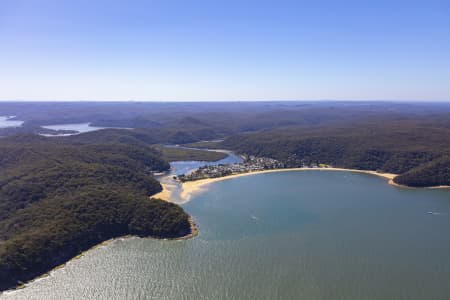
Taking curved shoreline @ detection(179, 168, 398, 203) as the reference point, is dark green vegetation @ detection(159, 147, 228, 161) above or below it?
above

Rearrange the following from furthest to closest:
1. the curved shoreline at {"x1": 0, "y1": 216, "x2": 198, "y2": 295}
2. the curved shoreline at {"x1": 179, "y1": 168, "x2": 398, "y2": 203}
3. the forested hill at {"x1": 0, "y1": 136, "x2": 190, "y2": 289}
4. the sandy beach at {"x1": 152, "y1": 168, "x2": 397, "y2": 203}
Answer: the curved shoreline at {"x1": 179, "y1": 168, "x2": 398, "y2": 203} → the sandy beach at {"x1": 152, "y1": 168, "x2": 397, "y2": 203} → the forested hill at {"x1": 0, "y1": 136, "x2": 190, "y2": 289} → the curved shoreline at {"x1": 0, "y1": 216, "x2": 198, "y2": 295}

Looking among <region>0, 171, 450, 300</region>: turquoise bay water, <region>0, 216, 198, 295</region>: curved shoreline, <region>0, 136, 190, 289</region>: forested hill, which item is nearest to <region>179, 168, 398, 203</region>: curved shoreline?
<region>0, 136, 190, 289</region>: forested hill

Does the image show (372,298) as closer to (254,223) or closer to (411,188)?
(254,223)

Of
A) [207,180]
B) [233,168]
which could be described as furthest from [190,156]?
[207,180]

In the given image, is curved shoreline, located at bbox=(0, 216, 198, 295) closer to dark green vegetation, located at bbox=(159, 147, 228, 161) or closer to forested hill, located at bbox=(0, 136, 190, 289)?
forested hill, located at bbox=(0, 136, 190, 289)

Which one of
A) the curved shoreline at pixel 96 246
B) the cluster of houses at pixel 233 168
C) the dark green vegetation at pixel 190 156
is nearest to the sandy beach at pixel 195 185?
the cluster of houses at pixel 233 168

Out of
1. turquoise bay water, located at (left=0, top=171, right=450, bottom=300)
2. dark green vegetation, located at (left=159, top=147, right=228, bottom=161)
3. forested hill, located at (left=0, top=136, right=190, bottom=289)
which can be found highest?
forested hill, located at (left=0, top=136, right=190, bottom=289)
